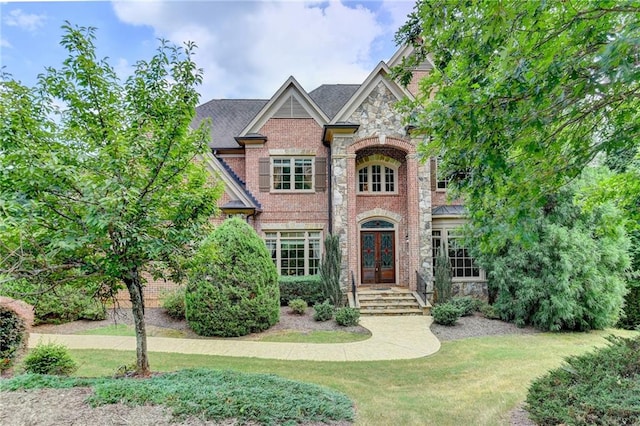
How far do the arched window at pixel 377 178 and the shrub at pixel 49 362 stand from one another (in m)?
11.6

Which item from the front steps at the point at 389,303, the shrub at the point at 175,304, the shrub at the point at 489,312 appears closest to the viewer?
the shrub at the point at 175,304

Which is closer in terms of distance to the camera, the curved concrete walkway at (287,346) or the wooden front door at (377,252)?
the curved concrete walkway at (287,346)

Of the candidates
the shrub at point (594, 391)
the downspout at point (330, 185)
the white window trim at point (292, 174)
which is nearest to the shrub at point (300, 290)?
the downspout at point (330, 185)

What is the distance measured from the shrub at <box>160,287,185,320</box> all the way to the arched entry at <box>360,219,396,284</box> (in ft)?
23.7

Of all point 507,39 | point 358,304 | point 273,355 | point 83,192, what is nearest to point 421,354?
point 273,355

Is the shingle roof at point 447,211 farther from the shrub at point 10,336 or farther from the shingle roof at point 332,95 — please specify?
the shrub at point 10,336

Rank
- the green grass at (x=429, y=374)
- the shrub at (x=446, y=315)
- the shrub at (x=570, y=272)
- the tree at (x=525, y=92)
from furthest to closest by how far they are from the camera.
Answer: the shrub at (x=446, y=315)
the shrub at (x=570, y=272)
the green grass at (x=429, y=374)
the tree at (x=525, y=92)

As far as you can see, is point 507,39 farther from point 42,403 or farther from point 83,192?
point 42,403

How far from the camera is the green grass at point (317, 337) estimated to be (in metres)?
9.42

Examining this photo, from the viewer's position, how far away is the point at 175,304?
1113cm

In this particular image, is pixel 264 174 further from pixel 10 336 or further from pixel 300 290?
pixel 10 336

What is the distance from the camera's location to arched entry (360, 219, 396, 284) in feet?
49.6

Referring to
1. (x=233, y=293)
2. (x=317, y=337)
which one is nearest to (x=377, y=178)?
(x=317, y=337)

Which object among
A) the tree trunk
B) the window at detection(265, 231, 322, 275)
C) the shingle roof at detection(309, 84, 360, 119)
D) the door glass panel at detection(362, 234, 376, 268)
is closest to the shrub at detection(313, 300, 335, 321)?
the window at detection(265, 231, 322, 275)
